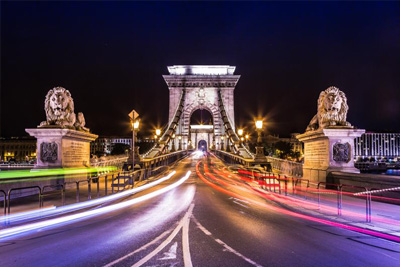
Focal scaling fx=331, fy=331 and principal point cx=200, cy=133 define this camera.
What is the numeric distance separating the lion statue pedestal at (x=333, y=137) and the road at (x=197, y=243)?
6.60 metres

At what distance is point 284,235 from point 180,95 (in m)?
87.0

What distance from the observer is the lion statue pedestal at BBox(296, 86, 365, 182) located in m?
15.1

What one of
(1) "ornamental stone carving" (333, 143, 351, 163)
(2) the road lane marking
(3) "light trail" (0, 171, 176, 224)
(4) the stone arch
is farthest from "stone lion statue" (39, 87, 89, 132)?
(4) the stone arch

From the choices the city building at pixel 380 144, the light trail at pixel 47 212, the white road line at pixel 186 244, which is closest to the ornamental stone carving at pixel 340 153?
the white road line at pixel 186 244

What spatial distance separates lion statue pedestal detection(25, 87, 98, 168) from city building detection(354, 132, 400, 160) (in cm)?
12981

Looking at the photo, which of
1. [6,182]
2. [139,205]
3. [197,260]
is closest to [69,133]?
[6,182]

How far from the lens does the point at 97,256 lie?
18.8 ft

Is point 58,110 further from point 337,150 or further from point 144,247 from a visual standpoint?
point 337,150

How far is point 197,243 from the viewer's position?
21.3 feet

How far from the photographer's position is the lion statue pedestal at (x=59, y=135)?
15.6 m

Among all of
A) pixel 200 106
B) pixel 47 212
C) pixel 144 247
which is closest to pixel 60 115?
pixel 47 212

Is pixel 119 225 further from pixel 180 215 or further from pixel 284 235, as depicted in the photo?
pixel 284 235

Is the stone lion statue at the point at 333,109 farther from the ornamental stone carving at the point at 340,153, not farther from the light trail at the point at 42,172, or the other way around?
the light trail at the point at 42,172

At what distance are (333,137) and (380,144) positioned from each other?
441 ft
